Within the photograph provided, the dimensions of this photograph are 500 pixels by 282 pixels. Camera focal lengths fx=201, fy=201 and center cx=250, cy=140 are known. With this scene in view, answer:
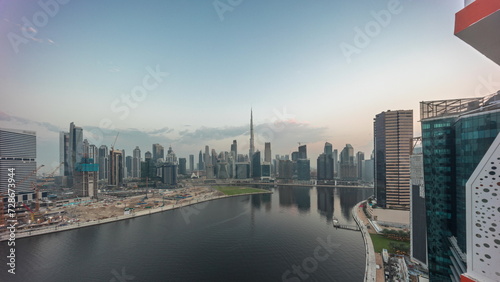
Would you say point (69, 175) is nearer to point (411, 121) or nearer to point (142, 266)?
point (142, 266)

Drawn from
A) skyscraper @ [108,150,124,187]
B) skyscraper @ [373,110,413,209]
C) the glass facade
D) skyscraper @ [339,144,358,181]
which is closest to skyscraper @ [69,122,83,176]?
skyscraper @ [108,150,124,187]

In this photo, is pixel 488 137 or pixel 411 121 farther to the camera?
pixel 411 121

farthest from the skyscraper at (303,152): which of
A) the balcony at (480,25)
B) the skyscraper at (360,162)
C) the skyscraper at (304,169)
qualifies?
the balcony at (480,25)

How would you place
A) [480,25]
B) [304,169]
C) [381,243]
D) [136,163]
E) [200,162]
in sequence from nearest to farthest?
[480,25]
[381,243]
[304,169]
[136,163]
[200,162]

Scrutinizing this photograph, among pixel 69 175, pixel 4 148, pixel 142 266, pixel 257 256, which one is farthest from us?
pixel 69 175

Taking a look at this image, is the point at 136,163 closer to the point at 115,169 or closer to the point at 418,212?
the point at 115,169

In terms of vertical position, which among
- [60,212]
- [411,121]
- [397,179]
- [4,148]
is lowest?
[60,212]

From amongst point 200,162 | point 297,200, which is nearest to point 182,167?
point 200,162

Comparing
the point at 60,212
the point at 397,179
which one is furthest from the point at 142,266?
the point at 397,179
